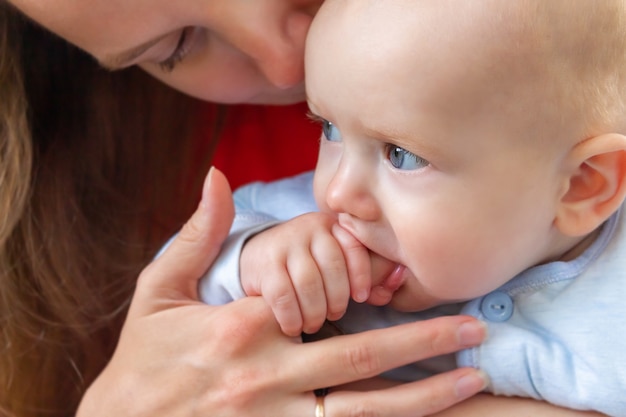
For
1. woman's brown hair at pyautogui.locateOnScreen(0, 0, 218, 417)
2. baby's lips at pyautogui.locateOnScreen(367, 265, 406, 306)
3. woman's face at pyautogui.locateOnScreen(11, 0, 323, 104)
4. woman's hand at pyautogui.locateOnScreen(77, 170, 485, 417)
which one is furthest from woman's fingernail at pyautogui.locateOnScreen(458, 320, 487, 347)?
woman's brown hair at pyautogui.locateOnScreen(0, 0, 218, 417)

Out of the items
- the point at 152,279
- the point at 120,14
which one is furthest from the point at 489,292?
the point at 120,14

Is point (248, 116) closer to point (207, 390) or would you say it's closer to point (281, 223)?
point (281, 223)

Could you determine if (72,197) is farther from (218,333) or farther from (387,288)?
(387,288)

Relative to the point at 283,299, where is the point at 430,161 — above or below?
above

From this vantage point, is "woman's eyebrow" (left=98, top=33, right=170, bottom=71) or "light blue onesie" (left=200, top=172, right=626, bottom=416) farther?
"woman's eyebrow" (left=98, top=33, right=170, bottom=71)

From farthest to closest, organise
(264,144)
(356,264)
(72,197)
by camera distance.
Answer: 1. (264,144)
2. (72,197)
3. (356,264)

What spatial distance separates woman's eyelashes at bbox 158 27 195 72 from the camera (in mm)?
1252

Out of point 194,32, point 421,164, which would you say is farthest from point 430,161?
point 194,32

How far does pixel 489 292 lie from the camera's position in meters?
1.09

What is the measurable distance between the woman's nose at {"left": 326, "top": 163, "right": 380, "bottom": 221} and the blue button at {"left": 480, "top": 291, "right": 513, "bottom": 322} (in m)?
0.23

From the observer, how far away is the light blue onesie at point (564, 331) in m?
1.04

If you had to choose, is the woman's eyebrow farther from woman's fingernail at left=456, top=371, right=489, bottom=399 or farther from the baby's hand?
woman's fingernail at left=456, top=371, right=489, bottom=399

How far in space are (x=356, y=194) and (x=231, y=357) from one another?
33 centimetres

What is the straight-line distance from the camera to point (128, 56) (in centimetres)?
121
